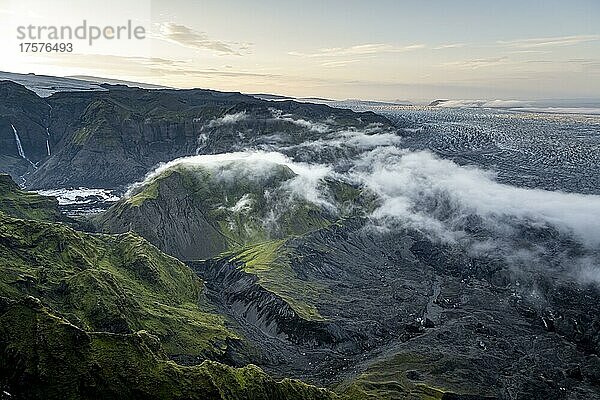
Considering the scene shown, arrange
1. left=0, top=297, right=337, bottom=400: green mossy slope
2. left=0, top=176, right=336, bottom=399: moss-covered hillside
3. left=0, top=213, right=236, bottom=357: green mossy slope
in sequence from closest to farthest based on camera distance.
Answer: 1. left=0, top=297, right=337, bottom=400: green mossy slope
2. left=0, top=176, right=336, bottom=399: moss-covered hillside
3. left=0, top=213, right=236, bottom=357: green mossy slope

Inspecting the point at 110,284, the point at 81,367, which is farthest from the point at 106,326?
the point at 81,367

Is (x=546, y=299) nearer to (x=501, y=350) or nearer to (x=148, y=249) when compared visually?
(x=501, y=350)

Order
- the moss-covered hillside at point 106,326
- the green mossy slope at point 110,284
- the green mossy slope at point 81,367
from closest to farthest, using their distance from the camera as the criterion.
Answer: the green mossy slope at point 81,367 → the moss-covered hillside at point 106,326 → the green mossy slope at point 110,284

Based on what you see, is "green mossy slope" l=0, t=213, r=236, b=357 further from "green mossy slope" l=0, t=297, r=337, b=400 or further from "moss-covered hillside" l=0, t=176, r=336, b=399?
"green mossy slope" l=0, t=297, r=337, b=400

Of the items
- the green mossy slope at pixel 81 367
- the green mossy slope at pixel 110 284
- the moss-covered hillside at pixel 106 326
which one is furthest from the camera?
the green mossy slope at pixel 110 284

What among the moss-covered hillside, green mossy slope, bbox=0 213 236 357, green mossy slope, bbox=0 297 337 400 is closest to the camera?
green mossy slope, bbox=0 297 337 400

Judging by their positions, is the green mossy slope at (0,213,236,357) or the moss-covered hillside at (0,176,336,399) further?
the green mossy slope at (0,213,236,357)

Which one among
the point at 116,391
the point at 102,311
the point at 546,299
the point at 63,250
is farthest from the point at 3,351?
the point at 546,299

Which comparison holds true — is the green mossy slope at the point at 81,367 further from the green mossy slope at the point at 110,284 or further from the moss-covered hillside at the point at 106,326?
the green mossy slope at the point at 110,284

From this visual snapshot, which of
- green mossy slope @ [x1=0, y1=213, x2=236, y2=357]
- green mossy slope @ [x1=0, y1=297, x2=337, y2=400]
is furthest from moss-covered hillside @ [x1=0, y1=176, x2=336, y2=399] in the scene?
green mossy slope @ [x1=0, y1=213, x2=236, y2=357]

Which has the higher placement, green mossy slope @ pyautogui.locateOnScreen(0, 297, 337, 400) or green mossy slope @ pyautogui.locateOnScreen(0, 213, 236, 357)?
green mossy slope @ pyautogui.locateOnScreen(0, 297, 337, 400)

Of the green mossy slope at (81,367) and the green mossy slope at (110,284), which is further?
the green mossy slope at (110,284)

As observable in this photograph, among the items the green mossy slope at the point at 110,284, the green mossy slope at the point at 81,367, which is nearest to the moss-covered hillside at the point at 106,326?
the green mossy slope at the point at 81,367
